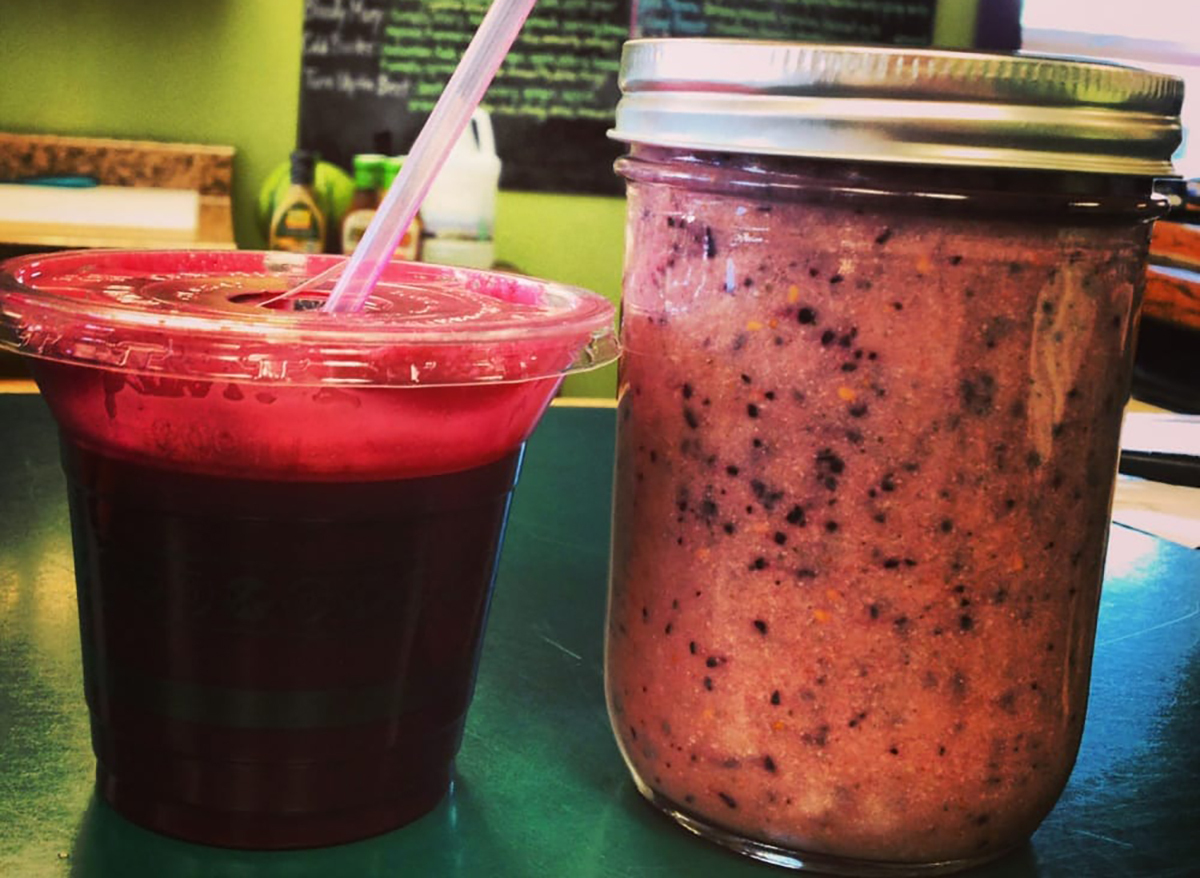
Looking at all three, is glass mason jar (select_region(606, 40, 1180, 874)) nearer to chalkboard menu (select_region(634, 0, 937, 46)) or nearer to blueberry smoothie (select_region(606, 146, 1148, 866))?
blueberry smoothie (select_region(606, 146, 1148, 866))

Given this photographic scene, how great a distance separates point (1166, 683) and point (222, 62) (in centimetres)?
263

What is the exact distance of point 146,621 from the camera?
464mm

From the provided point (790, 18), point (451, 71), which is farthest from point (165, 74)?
point (790, 18)

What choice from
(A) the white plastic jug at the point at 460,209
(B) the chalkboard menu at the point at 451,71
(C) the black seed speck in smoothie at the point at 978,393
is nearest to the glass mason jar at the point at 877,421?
(C) the black seed speck in smoothie at the point at 978,393

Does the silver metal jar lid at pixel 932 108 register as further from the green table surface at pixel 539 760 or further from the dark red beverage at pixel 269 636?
the green table surface at pixel 539 760

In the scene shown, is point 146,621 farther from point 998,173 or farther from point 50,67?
point 50,67

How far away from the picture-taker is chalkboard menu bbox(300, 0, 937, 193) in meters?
2.98

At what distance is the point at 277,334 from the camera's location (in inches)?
16.3

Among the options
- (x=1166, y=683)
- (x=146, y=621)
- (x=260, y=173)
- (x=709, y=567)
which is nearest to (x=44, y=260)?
(x=146, y=621)

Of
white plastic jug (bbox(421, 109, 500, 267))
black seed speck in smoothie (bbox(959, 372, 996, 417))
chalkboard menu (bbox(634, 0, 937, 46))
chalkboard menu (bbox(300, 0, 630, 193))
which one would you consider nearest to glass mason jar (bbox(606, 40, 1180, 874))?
black seed speck in smoothie (bbox(959, 372, 996, 417))

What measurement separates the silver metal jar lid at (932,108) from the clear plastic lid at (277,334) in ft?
0.30

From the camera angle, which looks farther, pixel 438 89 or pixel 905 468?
pixel 438 89

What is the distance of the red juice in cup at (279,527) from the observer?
1.40ft

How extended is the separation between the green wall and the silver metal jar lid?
266 centimetres
